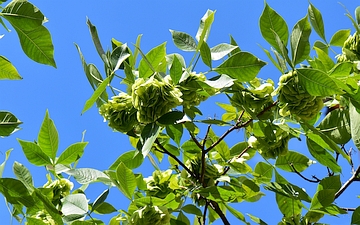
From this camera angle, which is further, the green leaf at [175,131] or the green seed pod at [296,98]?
the green leaf at [175,131]

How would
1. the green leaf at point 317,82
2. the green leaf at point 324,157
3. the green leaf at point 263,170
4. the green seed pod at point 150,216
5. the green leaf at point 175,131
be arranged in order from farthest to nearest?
the green leaf at point 263,170, the green leaf at point 324,157, the green leaf at point 175,131, the green seed pod at point 150,216, the green leaf at point 317,82

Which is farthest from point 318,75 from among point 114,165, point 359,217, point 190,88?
point 114,165

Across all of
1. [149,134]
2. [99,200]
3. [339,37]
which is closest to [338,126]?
[339,37]

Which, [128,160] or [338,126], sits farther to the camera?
[128,160]

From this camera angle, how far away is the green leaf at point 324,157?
68.2 inches

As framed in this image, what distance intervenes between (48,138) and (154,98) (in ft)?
1.60

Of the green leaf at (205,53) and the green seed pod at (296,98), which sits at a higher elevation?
the green leaf at (205,53)

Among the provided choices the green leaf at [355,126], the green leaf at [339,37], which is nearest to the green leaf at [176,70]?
the green leaf at [355,126]

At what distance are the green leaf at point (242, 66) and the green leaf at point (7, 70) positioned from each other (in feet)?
→ 2.03

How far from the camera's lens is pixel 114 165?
1.79 m

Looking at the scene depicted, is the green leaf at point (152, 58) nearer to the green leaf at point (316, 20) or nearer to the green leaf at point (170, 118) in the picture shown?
the green leaf at point (170, 118)

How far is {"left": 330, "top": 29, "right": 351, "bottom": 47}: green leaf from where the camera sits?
1.81 meters

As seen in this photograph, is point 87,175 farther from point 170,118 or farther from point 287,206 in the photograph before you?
point 287,206

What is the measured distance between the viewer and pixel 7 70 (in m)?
1.35
